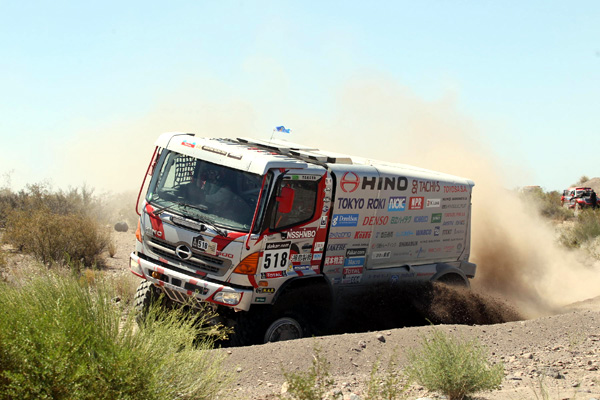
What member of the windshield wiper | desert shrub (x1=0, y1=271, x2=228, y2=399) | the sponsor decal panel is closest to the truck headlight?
the windshield wiper

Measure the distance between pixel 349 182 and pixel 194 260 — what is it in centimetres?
263

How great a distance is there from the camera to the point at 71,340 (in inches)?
185

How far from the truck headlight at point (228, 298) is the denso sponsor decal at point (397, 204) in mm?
3310

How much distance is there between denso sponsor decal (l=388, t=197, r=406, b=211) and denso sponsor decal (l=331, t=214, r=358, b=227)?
0.89 meters

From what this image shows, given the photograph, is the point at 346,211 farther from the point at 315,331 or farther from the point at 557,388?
the point at 557,388

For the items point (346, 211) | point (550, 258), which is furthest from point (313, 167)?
point (550, 258)

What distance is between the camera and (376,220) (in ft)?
34.1

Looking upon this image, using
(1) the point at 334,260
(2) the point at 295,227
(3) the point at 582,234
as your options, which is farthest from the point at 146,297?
(3) the point at 582,234

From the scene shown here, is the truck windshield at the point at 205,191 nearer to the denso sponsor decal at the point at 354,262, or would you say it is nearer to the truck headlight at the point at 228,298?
the truck headlight at the point at 228,298

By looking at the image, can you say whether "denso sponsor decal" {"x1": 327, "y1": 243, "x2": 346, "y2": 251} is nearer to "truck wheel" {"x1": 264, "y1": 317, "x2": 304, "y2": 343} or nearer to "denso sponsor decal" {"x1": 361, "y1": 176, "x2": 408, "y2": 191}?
"denso sponsor decal" {"x1": 361, "y1": 176, "x2": 408, "y2": 191}

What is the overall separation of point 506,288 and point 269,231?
9.44 meters

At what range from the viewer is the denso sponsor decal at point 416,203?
11040 mm

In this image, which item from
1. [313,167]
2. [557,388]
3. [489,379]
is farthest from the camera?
[313,167]

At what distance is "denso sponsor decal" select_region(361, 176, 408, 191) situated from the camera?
10086 mm
